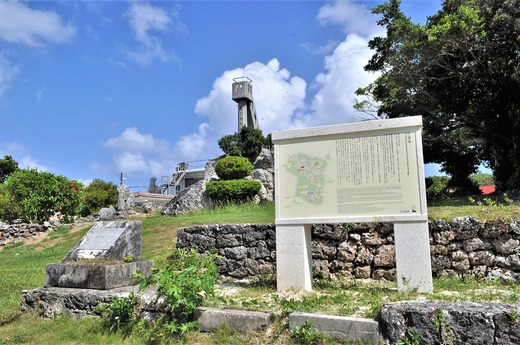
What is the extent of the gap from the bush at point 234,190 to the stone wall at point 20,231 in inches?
268

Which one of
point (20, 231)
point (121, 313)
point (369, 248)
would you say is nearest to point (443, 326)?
point (369, 248)

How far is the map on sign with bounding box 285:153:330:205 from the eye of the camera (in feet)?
17.5

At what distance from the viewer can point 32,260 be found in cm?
1077

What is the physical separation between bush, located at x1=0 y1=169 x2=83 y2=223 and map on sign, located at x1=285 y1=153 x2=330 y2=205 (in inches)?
601

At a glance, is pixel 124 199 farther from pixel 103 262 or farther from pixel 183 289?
pixel 183 289

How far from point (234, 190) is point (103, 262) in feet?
38.6

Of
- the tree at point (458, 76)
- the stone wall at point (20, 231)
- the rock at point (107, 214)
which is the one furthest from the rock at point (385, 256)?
the rock at point (107, 214)

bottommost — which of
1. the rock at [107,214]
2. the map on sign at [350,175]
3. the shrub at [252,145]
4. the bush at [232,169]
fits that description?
the rock at [107,214]

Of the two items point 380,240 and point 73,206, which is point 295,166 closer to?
point 380,240

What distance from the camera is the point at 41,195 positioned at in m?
17.2

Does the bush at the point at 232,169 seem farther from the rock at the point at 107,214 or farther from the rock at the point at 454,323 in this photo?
the rock at the point at 454,323

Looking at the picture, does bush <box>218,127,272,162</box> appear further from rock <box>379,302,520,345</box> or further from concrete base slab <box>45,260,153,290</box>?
rock <box>379,302,520,345</box>

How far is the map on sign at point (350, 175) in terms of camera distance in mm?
4926

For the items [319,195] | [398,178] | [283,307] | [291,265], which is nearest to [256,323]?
[283,307]
